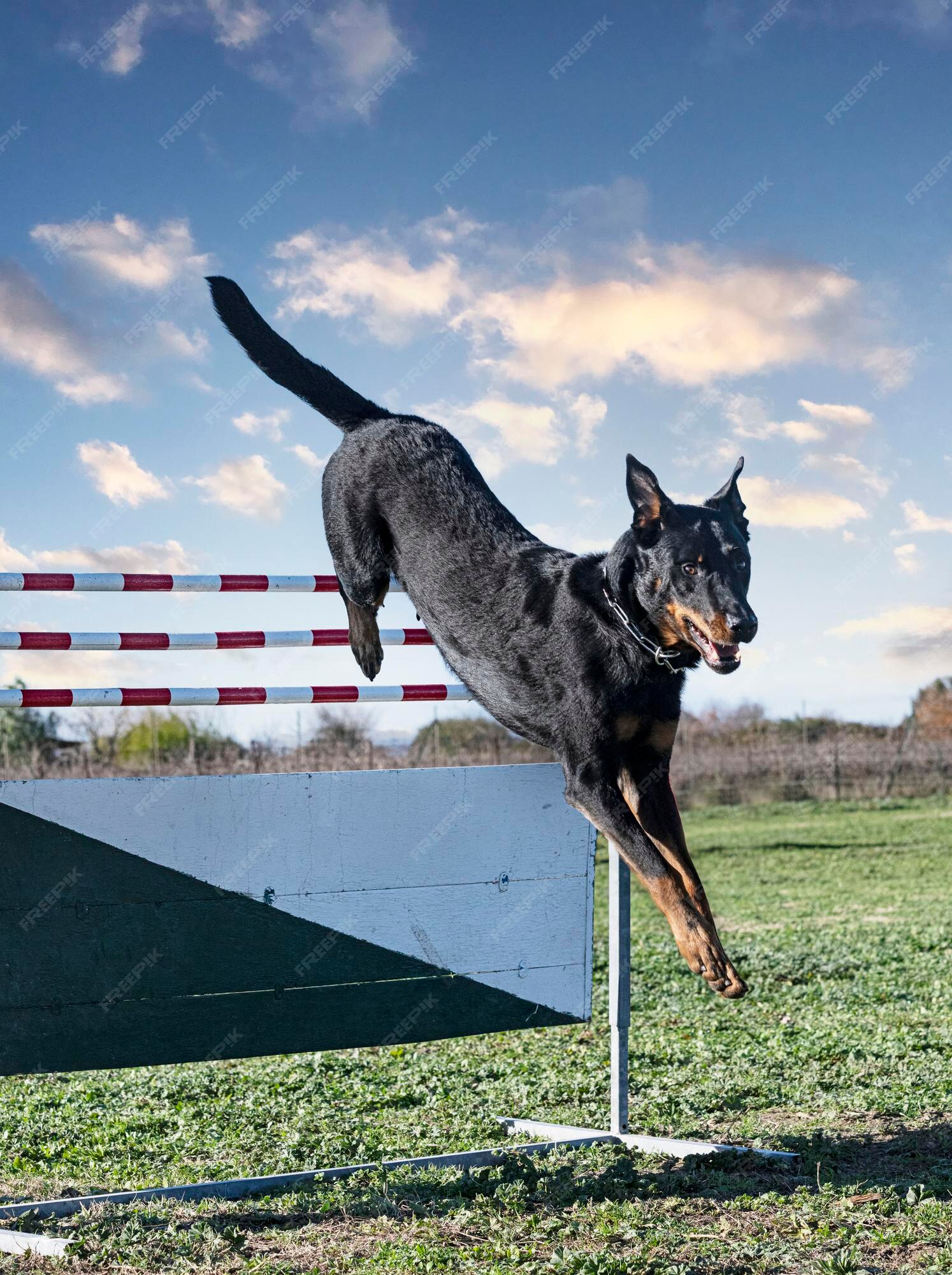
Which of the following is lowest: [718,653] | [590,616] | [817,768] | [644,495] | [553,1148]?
[553,1148]

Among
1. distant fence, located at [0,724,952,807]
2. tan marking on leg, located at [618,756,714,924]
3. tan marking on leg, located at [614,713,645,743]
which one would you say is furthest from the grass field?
distant fence, located at [0,724,952,807]

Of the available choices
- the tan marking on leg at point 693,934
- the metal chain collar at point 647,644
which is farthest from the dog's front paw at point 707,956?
the metal chain collar at point 647,644

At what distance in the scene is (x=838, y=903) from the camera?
13039mm

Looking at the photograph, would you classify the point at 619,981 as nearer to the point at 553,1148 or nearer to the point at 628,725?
the point at 553,1148

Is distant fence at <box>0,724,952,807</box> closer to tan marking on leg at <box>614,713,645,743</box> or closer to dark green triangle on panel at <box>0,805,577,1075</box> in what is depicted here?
dark green triangle on panel at <box>0,805,577,1075</box>

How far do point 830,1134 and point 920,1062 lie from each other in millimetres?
1496

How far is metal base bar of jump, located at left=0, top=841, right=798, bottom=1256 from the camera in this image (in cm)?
425

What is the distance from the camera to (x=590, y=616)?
113 inches

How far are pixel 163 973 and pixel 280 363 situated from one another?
7.19 ft

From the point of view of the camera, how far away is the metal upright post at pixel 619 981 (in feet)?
15.7

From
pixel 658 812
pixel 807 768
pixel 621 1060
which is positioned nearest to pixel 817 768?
pixel 807 768

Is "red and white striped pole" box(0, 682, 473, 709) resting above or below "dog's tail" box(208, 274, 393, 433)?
below

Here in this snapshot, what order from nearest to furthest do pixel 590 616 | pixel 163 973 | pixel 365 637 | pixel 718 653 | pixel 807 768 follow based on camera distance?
pixel 718 653, pixel 590 616, pixel 365 637, pixel 163 973, pixel 807 768

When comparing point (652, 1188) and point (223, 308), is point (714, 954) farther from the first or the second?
point (223, 308)
